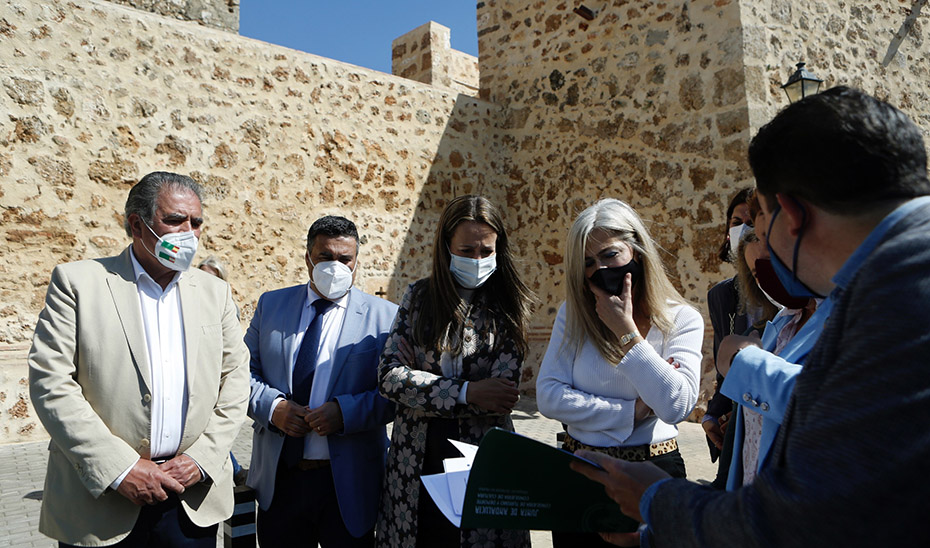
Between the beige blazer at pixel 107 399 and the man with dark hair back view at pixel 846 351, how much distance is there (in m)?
1.57

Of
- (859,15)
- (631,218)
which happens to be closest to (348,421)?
(631,218)

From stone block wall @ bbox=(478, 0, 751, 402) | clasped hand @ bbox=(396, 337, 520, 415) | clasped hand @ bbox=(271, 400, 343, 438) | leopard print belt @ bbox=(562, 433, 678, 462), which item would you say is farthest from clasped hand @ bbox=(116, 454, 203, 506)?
stone block wall @ bbox=(478, 0, 751, 402)

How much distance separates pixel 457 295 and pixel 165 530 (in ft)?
3.87

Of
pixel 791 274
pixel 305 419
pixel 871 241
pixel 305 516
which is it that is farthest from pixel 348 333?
pixel 871 241

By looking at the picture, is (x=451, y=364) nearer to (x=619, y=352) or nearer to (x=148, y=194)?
(x=619, y=352)

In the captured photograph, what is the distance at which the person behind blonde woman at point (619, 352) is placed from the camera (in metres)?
1.86

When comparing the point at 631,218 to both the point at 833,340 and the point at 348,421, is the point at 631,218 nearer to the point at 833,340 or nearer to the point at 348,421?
the point at 348,421

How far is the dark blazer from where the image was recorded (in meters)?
0.69

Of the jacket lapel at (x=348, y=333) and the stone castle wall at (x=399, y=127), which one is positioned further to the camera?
the stone castle wall at (x=399, y=127)

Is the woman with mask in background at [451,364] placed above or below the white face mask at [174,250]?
below

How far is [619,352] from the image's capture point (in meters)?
2.00

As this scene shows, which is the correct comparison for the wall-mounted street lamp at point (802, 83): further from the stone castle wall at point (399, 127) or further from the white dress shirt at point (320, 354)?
the white dress shirt at point (320, 354)

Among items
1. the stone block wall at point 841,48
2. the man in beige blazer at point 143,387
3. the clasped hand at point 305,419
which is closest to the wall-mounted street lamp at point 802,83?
the stone block wall at point 841,48

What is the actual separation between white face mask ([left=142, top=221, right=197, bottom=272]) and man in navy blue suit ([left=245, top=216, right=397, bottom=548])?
19.5 inches
